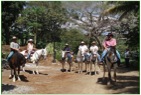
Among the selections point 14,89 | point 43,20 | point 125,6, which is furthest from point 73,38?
point 14,89

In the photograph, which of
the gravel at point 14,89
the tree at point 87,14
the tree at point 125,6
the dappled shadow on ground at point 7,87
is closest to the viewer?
the gravel at point 14,89

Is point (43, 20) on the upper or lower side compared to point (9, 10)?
lower

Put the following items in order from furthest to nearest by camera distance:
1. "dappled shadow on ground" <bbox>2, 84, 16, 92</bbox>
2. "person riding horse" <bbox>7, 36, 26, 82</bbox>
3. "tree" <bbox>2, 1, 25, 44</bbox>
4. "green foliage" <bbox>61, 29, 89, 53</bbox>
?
"green foliage" <bbox>61, 29, 89, 53</bbox>
"tree" <bbox>2, 1, 25, 44</bbox>
"person riding horse" <bbox>7, 36, 26, 82</bbox>
"dappled shadow on ground" <bbox>2, 84, 16, 92</bbox>

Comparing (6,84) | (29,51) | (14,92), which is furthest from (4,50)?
(14,92)

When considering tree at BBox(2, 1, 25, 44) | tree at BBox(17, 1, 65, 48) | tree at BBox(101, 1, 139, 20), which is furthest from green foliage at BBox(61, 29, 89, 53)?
tree at BBox(101, 1, 139, 20)

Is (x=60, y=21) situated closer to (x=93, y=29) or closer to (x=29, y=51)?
(x=93, y=29)

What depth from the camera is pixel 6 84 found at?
12320mm

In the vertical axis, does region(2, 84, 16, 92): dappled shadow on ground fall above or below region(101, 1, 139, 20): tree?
below

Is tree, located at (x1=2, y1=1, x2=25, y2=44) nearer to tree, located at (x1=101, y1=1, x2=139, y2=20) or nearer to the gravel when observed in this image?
tree, located at (x1=101, y1=1, x2=139, y2=20)

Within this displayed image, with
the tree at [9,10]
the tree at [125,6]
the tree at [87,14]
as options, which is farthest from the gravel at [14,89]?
the tree at [87,14]

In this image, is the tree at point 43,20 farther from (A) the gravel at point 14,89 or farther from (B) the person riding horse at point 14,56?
(A) the gravel at point 14,89

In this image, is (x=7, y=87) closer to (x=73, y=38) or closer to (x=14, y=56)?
(x=14, y=56)

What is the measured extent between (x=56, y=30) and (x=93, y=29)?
5.21 meters

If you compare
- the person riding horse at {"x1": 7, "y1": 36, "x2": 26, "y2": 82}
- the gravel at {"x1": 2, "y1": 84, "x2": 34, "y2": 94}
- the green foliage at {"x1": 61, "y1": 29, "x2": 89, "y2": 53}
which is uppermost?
the green foliage at {"x1": 61, "y1": 29, "x2": 89, "y2": 53}
